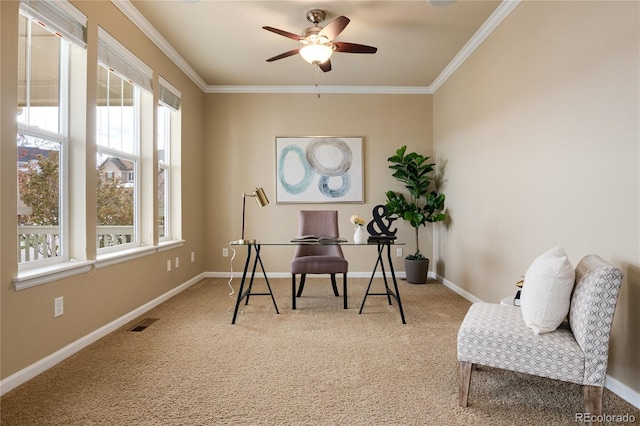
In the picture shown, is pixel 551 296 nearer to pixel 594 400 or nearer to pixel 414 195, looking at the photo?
pixel 594 400

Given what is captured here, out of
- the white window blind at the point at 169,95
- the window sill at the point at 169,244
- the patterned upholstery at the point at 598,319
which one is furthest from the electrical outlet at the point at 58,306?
the patterned upholstery at the point at 598,319

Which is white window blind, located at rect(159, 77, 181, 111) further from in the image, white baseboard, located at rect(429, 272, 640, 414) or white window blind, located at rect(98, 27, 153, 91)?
white baseboard, located at rect(429, 272, 640, 414)

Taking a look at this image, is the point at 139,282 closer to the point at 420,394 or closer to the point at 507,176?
the point at 420,394

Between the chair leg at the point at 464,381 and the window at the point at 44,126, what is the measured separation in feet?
8.45

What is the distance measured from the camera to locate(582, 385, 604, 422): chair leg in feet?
5.24

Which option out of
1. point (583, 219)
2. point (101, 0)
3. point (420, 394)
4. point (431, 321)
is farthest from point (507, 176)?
point (101, 0)

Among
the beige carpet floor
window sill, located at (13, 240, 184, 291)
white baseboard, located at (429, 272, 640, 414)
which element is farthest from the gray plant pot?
window sill, located at (13, 240, 184, 291)

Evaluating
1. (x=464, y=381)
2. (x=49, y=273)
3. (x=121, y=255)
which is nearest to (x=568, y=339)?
(x=464, y=381)

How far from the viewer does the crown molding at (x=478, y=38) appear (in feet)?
9.97

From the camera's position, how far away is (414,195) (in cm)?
510

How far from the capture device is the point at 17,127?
203 centimetres

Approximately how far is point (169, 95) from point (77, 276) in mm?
2336

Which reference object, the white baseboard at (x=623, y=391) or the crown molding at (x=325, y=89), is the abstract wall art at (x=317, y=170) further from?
the white baseboard at (x=623, y=391)

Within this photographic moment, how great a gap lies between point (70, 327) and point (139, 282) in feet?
3.02
